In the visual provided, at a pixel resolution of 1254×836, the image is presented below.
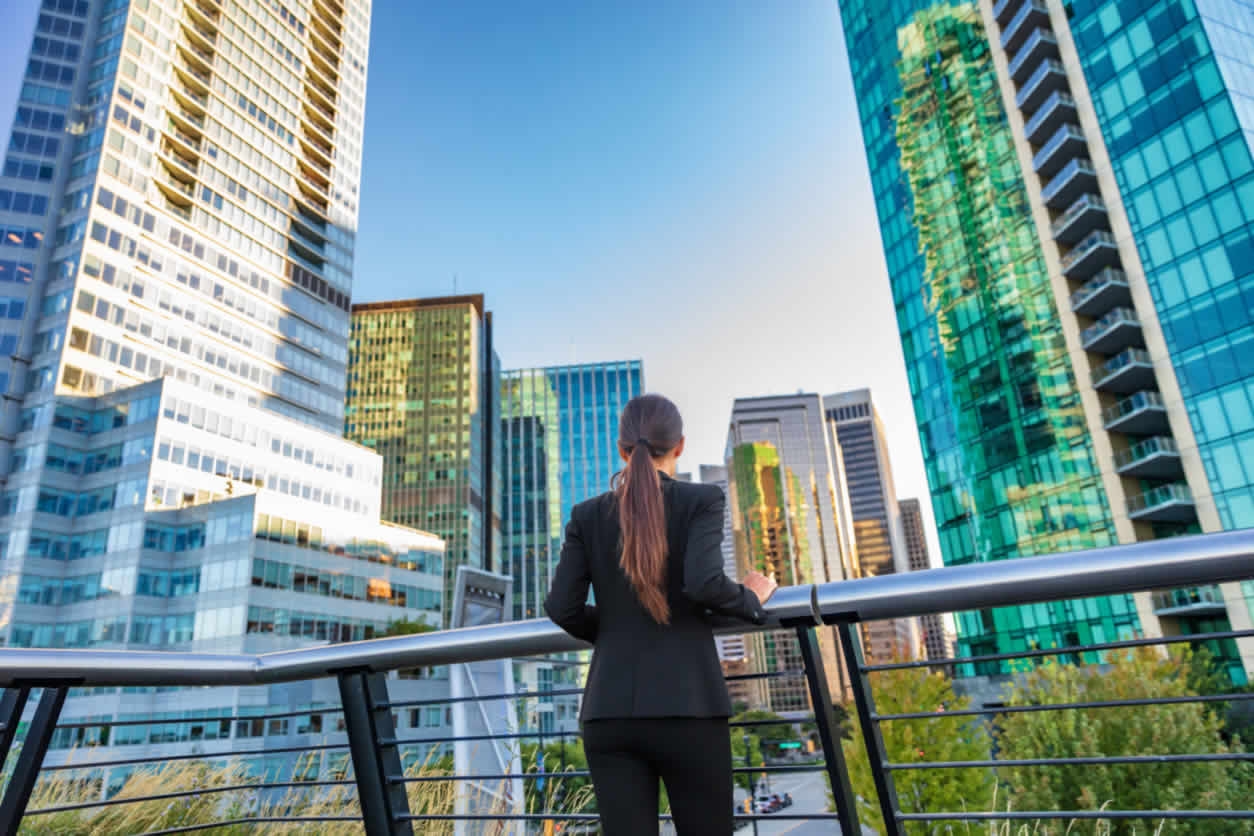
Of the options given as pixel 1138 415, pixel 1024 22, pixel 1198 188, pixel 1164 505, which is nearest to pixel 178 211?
pixel 1024 22

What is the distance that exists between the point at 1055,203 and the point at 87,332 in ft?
212

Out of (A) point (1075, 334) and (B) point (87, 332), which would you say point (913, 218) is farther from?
(B) point (87, 332)

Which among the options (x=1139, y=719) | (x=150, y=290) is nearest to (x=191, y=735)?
(x=150, y=290)

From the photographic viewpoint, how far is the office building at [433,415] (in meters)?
100

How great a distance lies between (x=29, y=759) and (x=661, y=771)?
1962 mm

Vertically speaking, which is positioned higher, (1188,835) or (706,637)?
(706,637)

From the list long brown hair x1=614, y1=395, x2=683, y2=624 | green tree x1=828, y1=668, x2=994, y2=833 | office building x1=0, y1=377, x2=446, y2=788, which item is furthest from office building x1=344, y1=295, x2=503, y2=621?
long brown hair x1=614, y1=395, x2=683, y2=624

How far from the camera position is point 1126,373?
3447 cm

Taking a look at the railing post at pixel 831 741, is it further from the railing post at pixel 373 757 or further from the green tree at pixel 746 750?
the railing post at pixel 373 757

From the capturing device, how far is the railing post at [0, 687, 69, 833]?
84.5 inches

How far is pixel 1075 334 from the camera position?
124 ft

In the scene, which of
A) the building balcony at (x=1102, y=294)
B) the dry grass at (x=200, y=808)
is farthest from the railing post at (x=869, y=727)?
the building balcony at (x=1102, y=294)

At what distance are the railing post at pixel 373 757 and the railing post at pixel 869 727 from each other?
1637mm

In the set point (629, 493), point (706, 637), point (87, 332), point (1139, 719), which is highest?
point (87, 332)
